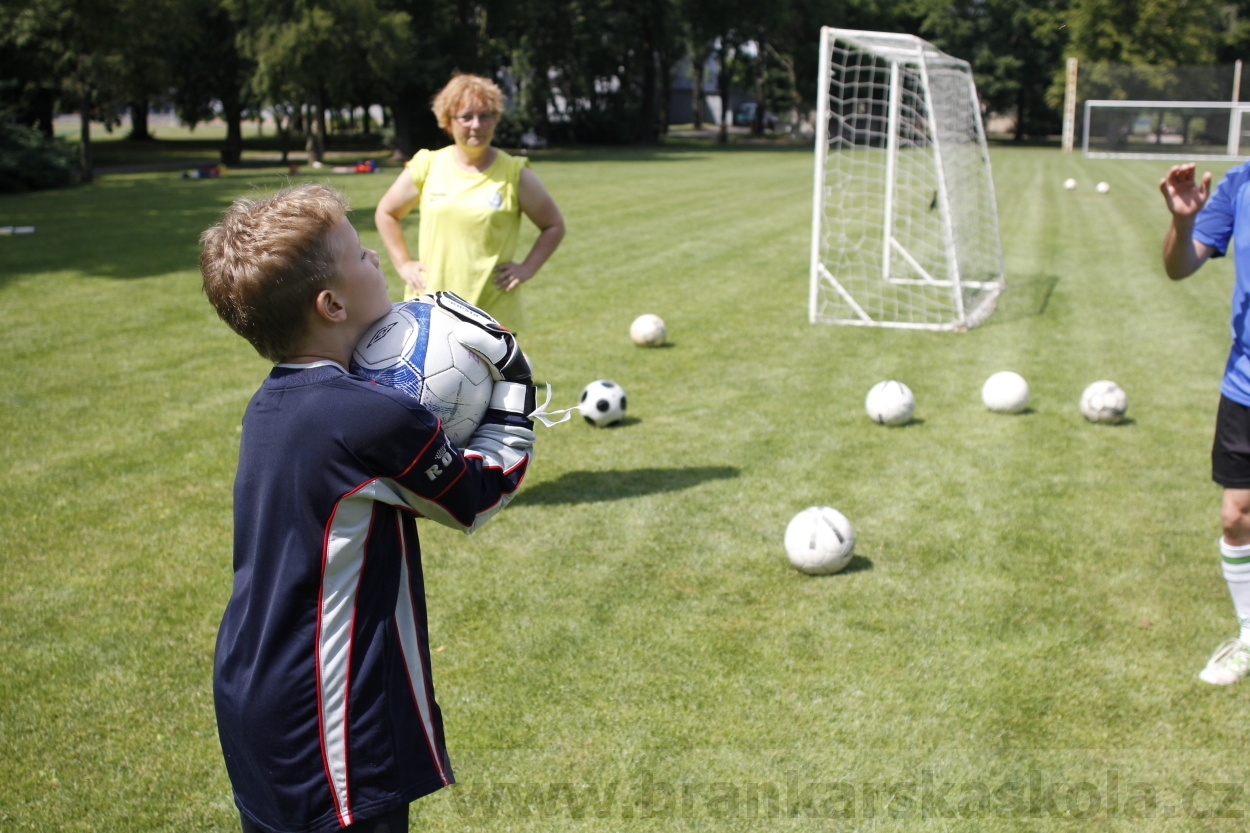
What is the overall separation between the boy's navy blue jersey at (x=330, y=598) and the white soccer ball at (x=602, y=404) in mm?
5201

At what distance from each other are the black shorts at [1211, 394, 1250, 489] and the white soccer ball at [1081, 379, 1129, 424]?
12.4ft

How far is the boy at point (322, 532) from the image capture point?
184 cm

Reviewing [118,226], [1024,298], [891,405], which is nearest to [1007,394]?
[891,405]

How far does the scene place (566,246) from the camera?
52.7ft

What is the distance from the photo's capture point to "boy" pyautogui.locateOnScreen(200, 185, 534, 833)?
184 cm

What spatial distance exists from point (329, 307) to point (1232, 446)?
11.2ft

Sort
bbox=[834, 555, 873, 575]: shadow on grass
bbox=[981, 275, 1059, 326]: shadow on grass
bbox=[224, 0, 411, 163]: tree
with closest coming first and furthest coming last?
1. bbox=[834, 555, 873, 575]: shadow on grass
2. bbox=[981, 275, 1059, 326]: shadow on grass
3. bbox=[224, 0, 411, 163]: tree

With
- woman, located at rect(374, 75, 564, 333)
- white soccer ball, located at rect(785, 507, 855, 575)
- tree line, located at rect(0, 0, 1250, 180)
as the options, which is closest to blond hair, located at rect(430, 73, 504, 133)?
woman, located at rect(374, 75, 564, 333)

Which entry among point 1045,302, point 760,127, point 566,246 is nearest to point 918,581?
point 1045,302

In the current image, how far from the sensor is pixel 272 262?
1793mm

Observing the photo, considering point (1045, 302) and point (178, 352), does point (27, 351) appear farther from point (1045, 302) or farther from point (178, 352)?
point (1045, 302)

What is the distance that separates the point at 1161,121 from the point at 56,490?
Result: 43051 millimetres

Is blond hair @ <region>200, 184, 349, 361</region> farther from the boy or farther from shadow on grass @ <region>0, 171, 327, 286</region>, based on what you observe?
shadow on grass @ <region>0, 171, 327, 286</region>

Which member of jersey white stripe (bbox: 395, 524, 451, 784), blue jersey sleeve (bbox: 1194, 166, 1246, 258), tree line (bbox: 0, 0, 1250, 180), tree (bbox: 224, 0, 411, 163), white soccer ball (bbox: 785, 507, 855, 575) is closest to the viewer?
jersey white stripe (bbox: 395, 524, 451, 784)
